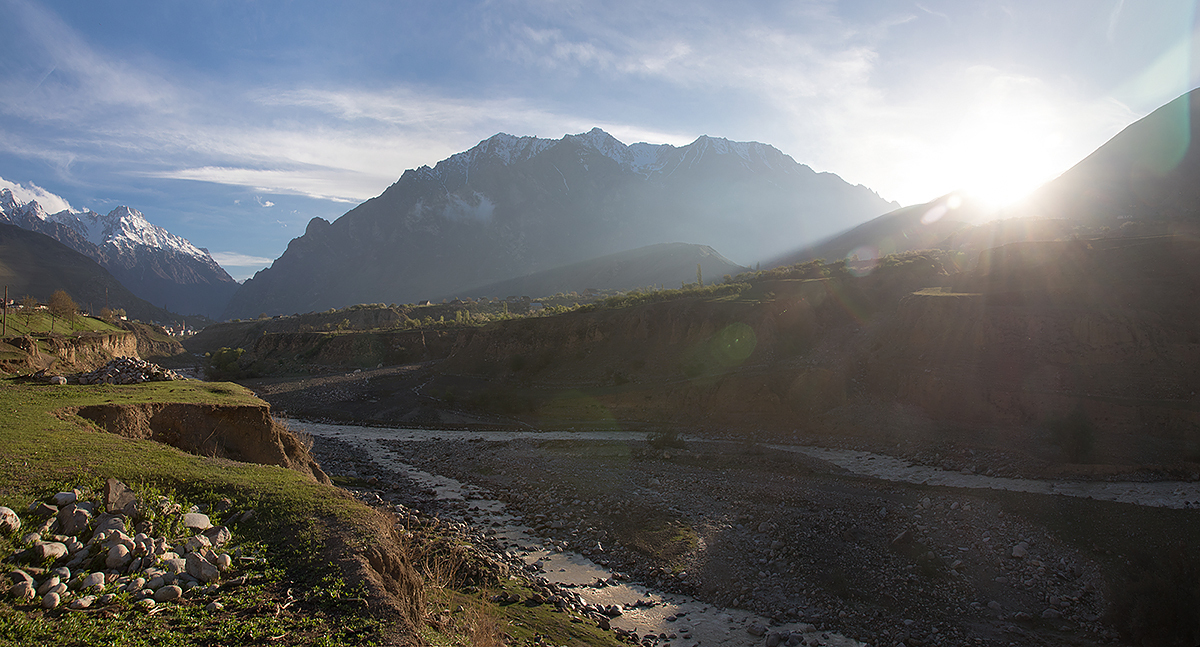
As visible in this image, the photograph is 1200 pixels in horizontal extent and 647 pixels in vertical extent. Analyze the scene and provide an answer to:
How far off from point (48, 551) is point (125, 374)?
53.3 ft

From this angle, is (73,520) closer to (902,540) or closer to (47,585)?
(47,585)

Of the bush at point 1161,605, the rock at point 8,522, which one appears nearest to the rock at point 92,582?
the rock at point 8,522

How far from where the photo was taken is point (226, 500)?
34.6ft

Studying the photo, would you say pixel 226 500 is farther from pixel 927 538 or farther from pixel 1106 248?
pixel 1106 248

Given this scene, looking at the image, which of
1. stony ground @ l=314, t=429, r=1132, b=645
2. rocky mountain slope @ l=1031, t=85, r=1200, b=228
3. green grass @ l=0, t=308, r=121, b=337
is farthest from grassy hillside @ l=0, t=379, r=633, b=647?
rocky mountain slope @ l=1031, t=85, r=1200, b=228

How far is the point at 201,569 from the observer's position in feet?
26.6

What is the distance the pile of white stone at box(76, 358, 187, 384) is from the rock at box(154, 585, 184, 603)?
1649cm

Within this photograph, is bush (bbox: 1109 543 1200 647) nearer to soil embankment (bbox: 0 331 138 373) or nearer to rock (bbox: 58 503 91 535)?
rock (bbox: 58 503 91 535)

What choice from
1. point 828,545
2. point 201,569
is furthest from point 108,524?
point 828,545

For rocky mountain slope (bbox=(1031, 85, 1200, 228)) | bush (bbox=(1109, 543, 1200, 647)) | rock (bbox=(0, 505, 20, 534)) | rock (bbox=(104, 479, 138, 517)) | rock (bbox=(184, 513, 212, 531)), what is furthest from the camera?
rocky mountain slope (bbox=(1031, 85, 1200, 228))

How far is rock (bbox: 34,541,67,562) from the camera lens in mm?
7266

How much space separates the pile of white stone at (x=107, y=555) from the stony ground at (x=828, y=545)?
33.9 ft

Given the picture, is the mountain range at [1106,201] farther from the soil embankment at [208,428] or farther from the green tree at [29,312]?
the green tree at [29,312]

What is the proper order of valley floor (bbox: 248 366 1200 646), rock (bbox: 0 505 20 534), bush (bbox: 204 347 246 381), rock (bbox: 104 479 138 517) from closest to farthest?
rock (bbox: 0 505 20 534)
rock (bbox: 104 479 138 517)
valley floor (bbox: 248 366 1200 646)
bush (bbox: 204 347 246 381)
